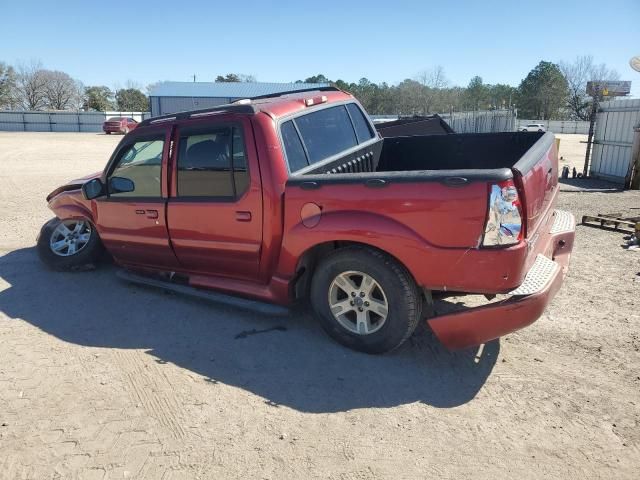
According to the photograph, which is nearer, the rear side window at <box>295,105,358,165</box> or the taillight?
the taillight

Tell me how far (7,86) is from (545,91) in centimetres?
8065

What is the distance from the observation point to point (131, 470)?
105 inches

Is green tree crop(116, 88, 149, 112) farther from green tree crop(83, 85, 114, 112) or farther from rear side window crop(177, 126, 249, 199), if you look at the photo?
rear side window crop(177, 126, 249, 199)

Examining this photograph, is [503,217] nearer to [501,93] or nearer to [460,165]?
[460,165]

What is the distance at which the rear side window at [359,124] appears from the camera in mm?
5133

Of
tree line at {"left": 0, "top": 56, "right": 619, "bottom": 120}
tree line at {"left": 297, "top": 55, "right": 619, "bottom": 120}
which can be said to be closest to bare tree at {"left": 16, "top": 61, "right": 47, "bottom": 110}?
tree line at {"left": 0, "top": 56, "right": 619, "bottom": 120}

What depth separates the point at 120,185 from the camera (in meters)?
4.98

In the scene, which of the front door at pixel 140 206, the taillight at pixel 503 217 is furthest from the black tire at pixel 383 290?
the front door at pixel 140 206

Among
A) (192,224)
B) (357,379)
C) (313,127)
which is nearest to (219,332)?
(192,224)

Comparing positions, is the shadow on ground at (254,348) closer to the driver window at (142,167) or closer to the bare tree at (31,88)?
the driver window at (142,167)

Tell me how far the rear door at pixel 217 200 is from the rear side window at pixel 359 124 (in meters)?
1.48

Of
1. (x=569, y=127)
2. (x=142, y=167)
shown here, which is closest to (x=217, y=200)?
(x=142, y=167)

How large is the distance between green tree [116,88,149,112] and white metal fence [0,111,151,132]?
32.9 m

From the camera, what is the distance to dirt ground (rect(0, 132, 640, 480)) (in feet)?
8.87
